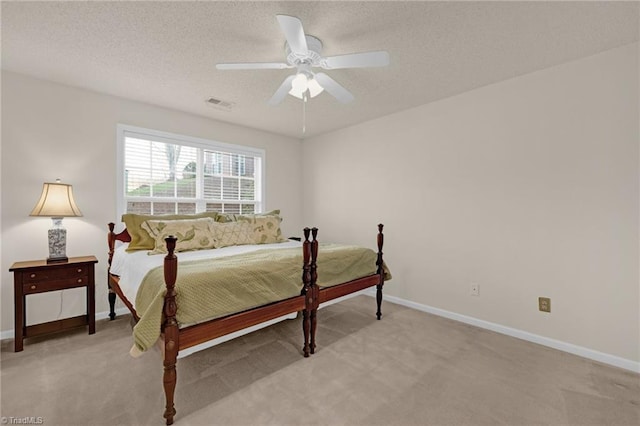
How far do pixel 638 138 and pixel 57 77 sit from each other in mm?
4901

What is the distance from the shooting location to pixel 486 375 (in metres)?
2.07

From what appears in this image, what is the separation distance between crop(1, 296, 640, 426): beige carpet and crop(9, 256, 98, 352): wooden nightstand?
0.11 meters

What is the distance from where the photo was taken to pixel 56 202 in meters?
2.63

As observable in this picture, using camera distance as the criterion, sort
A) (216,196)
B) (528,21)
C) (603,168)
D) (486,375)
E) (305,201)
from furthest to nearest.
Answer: (305,201) < (216,196) < (603,168) < (486,375) < (528,21)

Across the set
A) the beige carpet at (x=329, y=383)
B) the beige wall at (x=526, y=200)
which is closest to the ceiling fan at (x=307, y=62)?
the beige wall at (x=526, y=200)

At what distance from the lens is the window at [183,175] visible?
11.1ft

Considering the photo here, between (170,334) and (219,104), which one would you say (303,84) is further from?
(170,334)

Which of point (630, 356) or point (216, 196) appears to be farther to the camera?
point (216, 196)

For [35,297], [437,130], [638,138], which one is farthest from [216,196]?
[638,138]

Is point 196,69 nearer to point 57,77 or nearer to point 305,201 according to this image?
point 57,77

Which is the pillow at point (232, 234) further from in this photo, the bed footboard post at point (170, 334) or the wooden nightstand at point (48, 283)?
the bed footboard post at point (170, 334)

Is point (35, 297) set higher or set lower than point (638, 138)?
lower

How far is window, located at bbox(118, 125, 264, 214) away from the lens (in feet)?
11.1

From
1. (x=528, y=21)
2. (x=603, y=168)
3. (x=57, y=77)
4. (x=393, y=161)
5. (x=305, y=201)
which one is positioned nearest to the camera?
(x=528, y=21)
